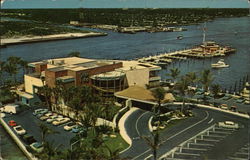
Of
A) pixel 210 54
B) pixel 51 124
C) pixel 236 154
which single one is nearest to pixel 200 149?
pixel 236 154

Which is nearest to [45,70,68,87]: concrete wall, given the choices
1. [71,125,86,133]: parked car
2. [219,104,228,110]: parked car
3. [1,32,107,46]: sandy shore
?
[71,125,86,133]: parked car

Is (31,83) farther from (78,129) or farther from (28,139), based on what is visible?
(78,129)

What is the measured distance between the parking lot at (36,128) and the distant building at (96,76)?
15.0 ft

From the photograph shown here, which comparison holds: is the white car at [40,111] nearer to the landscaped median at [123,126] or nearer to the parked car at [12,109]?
the parked car at [12,109]

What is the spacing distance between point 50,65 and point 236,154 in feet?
86.3

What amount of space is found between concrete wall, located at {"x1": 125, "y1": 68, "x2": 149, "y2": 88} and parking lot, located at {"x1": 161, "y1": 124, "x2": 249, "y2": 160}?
44.7 ft

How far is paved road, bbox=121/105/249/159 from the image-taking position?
20984mm

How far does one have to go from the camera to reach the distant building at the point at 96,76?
33.4 m

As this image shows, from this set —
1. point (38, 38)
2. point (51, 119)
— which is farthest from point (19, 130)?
point (38, 38)

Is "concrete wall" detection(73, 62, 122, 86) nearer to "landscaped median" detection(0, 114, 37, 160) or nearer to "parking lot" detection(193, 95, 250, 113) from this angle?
"landscaped median" detection(0, 114, 37, 160)

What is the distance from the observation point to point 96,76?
33594 mm

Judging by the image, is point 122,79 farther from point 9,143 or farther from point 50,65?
point 9,143

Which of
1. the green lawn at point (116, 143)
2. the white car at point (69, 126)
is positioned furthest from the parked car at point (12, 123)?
the green lawn at point (116, 143)

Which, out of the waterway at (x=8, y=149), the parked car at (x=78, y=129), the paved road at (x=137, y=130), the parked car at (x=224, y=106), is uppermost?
the paved road at (x=137, y=130)
